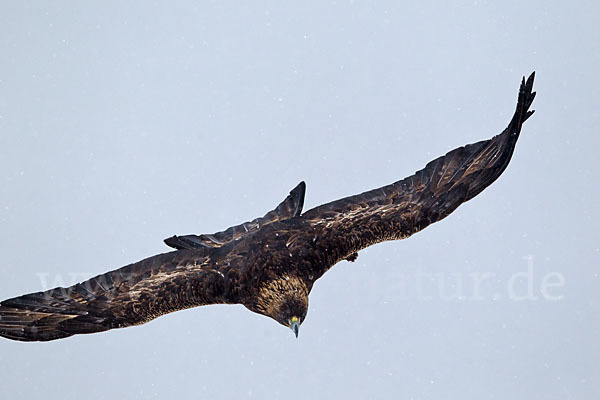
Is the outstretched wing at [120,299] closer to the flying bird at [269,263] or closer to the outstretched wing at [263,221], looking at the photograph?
the flying bird at [269,263]

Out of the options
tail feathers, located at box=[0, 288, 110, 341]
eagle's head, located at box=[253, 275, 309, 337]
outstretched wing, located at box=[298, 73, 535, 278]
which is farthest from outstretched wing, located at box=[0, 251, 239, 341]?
outstretched wing, located at box=[298, 73, 535, 278]

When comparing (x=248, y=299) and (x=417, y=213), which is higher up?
(x=417, y=213)

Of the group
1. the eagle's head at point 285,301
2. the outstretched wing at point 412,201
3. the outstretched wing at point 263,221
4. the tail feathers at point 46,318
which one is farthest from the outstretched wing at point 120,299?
the outstretched wing at point 412,201

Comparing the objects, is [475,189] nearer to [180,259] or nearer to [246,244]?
→ [246,244]

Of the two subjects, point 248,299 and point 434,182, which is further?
point 434,182

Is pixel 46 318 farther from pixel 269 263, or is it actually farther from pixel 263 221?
pixel 263 221

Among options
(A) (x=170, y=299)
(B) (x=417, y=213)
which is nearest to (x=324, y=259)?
(B) (x=417, y=213)

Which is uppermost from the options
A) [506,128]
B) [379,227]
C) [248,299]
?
[506,128]
